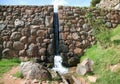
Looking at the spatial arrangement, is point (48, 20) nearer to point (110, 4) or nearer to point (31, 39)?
point (31, 39)

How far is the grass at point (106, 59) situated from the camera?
7828 mm

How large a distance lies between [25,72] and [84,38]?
390 cm

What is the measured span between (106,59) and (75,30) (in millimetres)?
2742

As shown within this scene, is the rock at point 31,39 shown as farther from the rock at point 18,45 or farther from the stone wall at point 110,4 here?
the stone wall at point 110,4

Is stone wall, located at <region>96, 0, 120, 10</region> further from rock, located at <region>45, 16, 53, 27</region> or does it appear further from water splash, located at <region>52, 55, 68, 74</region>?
water splash, located at <region>52, 55, 68, 74</region>

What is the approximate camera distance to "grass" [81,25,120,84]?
7.83 meters

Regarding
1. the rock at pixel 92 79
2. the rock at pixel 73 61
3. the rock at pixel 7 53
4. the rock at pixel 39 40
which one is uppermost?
the rock at pixel 39 40

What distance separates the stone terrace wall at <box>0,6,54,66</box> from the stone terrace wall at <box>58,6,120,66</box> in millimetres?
498

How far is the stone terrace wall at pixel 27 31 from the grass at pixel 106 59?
5.66 ft

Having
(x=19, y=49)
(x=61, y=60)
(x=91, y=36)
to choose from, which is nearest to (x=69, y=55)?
(x=61, y=60)

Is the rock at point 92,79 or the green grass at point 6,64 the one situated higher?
the green grass at point 6,64

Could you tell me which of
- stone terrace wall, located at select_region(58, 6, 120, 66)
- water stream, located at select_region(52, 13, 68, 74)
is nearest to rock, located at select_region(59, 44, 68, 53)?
stone terrace wall, located at select_region(58, 6, 120, 66)

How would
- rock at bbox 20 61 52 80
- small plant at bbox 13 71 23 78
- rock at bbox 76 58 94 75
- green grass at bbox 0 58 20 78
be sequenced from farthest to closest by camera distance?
green grass at bbox 0 58 20 78
rock at bbox 76 58 94 75
small plant at bbox 13 71 23 78
rock at bbox 20 61 52 80

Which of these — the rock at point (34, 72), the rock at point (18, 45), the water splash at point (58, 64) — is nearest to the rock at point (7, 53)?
the rock at point (18, 45)
